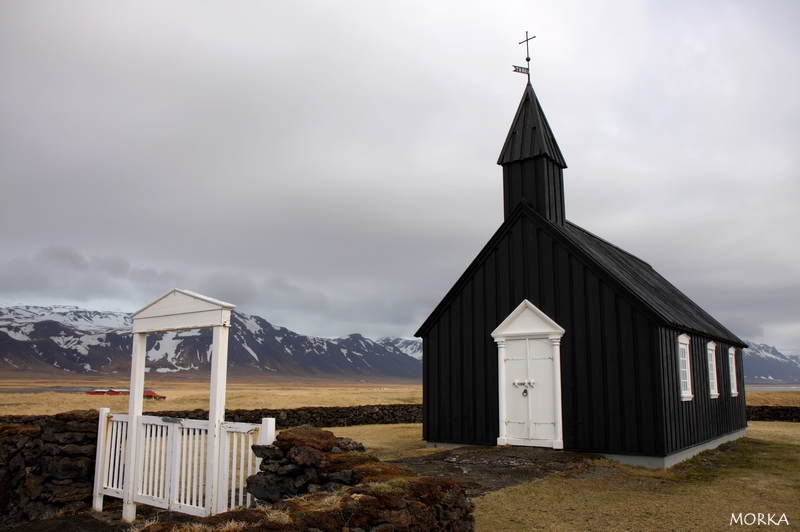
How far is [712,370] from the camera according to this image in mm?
18781

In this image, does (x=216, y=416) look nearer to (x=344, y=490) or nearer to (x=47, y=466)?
(x=344, y=490)

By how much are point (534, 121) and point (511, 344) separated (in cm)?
680

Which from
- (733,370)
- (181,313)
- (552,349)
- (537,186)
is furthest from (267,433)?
(733,370)

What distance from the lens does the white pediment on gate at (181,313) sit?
9.19 metres

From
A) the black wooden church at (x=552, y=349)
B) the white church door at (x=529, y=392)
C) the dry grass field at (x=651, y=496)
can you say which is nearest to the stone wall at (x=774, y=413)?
the black wooden church at (x=552, y=349)

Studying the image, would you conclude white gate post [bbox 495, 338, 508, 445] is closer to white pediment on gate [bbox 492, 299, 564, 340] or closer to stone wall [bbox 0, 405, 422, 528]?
white pediment on gate [bbox 492, 299, 564, 340]

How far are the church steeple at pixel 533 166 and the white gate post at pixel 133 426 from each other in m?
10.8

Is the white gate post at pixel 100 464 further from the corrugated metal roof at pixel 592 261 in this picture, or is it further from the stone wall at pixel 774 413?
the stone wall at pixel 774 413

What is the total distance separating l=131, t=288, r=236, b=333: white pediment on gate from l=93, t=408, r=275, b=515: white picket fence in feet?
4.85

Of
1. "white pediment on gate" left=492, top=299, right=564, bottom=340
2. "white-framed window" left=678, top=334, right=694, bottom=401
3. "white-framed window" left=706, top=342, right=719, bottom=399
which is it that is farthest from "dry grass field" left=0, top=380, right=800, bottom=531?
"white pediment on gate" left=492, top=299, right=564, bottom=340

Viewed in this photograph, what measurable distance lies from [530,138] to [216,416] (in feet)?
40.4

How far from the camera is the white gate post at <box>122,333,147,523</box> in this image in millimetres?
10133

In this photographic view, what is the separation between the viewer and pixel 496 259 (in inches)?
656

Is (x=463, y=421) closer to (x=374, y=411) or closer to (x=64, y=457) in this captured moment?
(x=64, y=457)
